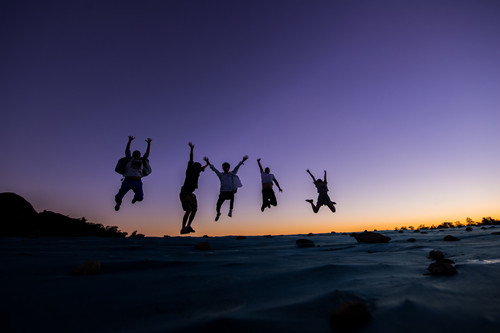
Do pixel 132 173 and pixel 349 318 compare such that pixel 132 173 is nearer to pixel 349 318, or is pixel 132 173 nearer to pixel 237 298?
pixel 237 298

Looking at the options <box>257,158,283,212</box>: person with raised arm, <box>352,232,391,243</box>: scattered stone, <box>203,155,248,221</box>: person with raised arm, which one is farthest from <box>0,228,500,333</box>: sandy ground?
<box>257,158,283,212</box>: person with raised arm

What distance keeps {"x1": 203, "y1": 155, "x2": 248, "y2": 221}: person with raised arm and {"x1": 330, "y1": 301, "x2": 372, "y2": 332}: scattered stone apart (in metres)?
8.83

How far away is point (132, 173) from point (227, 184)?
133 inches

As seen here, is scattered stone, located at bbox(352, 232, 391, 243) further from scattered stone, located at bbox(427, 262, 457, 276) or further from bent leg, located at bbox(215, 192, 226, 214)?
bent leg, located at bbox(215, 192, 226, 214)

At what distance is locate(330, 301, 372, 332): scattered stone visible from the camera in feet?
3.65

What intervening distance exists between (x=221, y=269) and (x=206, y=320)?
3.90 feet

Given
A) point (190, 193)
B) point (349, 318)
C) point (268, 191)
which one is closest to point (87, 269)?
point (349, 318)

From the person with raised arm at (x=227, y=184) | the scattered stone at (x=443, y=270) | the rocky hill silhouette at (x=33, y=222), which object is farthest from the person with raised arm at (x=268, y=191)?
the scattered stone at (x=443, y=270)

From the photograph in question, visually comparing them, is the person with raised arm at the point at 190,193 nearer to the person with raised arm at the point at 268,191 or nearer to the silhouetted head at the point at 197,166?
the silhouetted head at the point at 197,166

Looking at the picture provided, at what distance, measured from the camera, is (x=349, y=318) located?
3.70 feet

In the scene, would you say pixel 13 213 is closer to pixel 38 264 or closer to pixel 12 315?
pixel 38 264

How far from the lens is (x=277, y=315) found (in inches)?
48.3

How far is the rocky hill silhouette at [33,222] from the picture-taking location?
1025cm

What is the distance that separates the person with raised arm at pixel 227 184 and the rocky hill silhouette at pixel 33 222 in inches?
268
